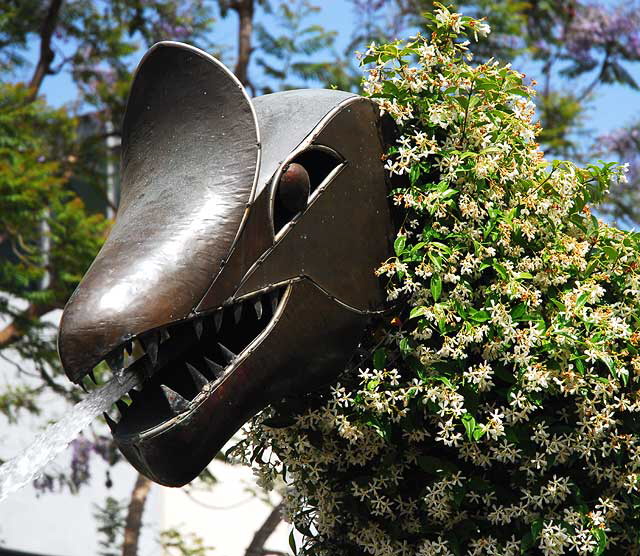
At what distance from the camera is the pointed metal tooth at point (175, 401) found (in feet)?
7.52

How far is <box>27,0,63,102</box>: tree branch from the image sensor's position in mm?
10250

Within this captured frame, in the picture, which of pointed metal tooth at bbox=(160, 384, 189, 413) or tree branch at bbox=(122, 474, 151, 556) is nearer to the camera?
pointed metal tooth at bbox=(160, 384, 189, 413)

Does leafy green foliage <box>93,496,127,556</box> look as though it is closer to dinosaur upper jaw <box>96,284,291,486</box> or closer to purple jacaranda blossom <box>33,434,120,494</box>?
purple jacaranda blossom <box>33,434,120,494</box>

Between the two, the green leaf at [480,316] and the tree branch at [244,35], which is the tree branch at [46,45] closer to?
the tree branch at [244,35]

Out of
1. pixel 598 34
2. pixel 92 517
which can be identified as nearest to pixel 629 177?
pixel 598 34

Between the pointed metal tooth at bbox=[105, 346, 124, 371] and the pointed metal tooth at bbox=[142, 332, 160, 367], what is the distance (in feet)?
0.19

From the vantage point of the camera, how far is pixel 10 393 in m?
9.46

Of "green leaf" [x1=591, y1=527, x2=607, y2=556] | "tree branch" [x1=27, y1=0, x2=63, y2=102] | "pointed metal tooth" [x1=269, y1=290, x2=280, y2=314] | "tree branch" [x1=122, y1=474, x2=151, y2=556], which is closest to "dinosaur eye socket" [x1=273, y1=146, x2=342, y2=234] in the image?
"pointed metal tooth" [x1=269, y1=290, x2=280, y2=314]

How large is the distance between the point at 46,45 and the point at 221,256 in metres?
8.61

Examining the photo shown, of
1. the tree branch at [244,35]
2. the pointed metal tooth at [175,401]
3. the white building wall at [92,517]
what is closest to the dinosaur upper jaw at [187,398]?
the pointed metal tooth at [175,401]

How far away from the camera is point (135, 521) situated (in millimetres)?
7957

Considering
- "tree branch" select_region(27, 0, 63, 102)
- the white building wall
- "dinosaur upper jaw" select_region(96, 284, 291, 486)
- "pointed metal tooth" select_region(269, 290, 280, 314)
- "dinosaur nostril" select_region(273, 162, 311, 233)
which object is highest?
"dinosaur nostril" select_region(273, 162, 311, 233)

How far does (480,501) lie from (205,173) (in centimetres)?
111

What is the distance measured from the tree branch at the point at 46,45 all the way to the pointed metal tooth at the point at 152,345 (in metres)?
8.48
